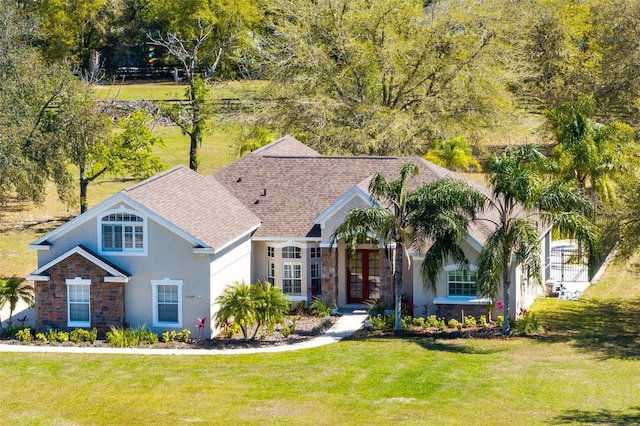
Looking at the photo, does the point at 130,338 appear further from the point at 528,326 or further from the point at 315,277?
the point at 528,326

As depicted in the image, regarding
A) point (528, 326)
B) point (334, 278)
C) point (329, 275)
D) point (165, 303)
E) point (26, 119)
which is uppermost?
point (26, 119)

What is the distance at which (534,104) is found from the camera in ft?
217

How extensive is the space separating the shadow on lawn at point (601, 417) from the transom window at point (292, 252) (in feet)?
47.4

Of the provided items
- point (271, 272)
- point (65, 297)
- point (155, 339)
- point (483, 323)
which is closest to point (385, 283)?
point (483, 323)

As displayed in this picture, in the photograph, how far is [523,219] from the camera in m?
33.4

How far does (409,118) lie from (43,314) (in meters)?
25.5

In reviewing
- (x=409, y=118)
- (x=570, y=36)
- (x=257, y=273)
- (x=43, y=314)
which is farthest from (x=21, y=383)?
(x=570, y=36)

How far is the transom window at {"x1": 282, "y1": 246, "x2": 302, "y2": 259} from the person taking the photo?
125ft

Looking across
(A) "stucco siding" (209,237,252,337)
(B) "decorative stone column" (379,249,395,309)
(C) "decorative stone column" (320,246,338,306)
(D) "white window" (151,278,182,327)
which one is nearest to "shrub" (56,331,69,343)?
(D) "white window" (151,278,182,327)

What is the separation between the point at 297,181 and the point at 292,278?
13.8ft

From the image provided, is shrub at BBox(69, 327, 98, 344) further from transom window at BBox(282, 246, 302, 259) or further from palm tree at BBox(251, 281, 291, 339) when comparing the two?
transom window at BBox(282, 246, 302, 259)

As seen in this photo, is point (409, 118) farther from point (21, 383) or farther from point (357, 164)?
point (21, 383)

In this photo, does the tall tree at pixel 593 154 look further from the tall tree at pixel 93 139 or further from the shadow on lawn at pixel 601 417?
the shadow on lawn at pixel 601 417

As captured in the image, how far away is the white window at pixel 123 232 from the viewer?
1355 inches
